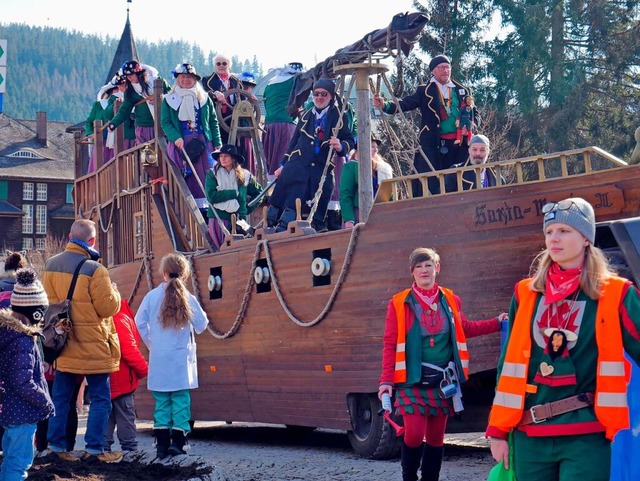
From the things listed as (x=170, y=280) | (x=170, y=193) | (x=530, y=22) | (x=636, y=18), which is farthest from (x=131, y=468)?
(x=636, y=18)

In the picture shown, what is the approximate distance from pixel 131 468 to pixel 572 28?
66.1 ft

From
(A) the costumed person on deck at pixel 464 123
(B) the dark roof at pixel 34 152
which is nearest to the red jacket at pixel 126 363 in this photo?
(A) the costumed person on deck at pixel 464 123

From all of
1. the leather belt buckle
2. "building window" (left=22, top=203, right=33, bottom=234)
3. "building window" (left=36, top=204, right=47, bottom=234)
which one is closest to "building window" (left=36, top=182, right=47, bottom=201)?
"building window" (left=36, top=204, right=47, bottom=234)

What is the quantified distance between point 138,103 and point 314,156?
3.83 metres

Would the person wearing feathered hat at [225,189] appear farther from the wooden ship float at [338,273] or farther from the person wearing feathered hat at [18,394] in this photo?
the person wearing feathered hat at [18,394]

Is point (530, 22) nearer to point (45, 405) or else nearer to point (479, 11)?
point (479, 11)

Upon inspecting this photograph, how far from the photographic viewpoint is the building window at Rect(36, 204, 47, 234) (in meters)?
73.5

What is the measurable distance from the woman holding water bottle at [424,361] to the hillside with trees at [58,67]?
154872 millimetres

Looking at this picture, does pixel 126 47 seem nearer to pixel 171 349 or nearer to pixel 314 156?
pixel 314 156

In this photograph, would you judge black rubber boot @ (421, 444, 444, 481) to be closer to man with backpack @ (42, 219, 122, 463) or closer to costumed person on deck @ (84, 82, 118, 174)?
man with backpack @ (42, 219, 122, 463)

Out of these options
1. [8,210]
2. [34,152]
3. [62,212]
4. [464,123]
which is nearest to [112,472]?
[464,123]

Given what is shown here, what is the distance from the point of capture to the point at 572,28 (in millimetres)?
26453

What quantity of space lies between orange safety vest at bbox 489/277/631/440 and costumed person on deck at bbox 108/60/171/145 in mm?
10796

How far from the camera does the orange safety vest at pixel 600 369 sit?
4559 millimetres
